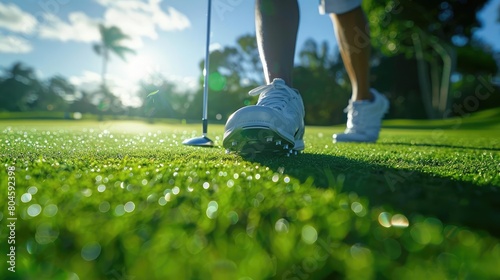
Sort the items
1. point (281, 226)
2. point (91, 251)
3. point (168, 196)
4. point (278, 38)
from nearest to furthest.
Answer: point (91, 251) < point (281, 226) < point (168, 196) < point (278, 38)

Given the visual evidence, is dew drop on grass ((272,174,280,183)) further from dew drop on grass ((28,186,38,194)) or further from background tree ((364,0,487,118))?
background tree ((364,0,487,118))

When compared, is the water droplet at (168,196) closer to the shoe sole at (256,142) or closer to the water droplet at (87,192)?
the water droplet at (87,192)

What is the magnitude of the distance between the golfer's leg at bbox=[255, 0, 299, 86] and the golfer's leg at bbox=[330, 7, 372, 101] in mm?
1082

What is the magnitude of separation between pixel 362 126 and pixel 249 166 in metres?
2.68

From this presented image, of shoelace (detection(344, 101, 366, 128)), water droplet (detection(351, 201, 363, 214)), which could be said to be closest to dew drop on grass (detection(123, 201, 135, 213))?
water droplet (detection(351, 201, 363, 214))

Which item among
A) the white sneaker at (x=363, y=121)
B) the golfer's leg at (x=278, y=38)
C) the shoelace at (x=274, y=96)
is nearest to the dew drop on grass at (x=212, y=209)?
the shoelace at (x=274, y=96)

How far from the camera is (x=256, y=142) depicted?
203 cm

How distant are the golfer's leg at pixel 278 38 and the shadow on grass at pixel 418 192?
0.86 meters

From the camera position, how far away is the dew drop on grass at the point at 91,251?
62 cm

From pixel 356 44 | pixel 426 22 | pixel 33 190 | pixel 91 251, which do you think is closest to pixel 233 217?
pixel 91 251

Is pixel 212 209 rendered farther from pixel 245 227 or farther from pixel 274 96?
pixel 274 96

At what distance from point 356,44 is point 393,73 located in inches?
1262

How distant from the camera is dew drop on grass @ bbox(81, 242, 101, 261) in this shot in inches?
24.3

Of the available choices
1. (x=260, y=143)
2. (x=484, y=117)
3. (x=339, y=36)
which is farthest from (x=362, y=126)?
(x=484, y=117)
